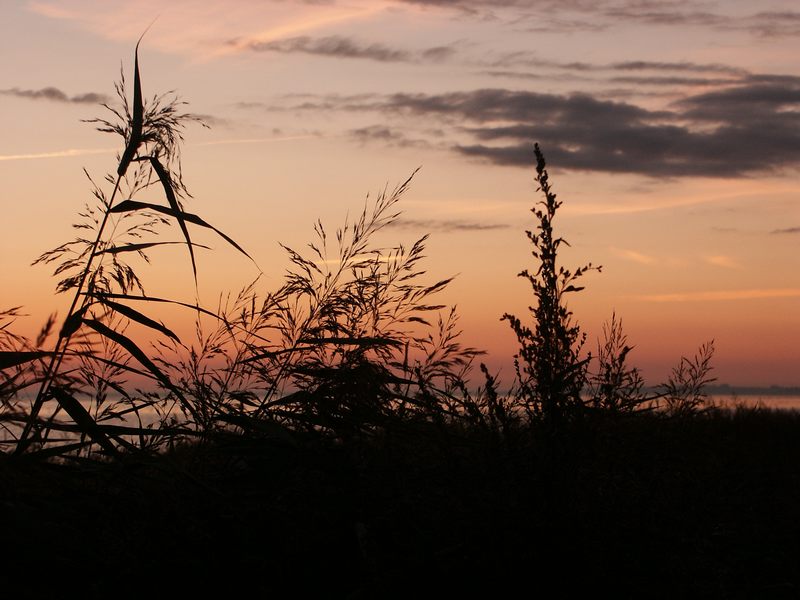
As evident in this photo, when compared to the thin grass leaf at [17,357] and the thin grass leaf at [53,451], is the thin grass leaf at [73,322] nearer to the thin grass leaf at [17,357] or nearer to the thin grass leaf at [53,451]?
the thin grass leaf at [17,357]

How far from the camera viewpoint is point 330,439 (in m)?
3.50

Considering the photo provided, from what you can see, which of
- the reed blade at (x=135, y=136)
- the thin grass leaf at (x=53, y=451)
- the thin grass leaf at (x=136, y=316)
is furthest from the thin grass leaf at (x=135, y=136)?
the thin grass leaf at (x=53, y=451)

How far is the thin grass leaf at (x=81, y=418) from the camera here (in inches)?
123

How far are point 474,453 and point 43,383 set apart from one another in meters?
1.61

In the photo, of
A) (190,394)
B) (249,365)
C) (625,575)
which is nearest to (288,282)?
(249,365)

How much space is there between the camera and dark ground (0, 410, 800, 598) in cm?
290

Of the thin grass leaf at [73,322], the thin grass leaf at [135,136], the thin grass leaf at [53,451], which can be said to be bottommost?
the thin grass leaf at [53,451]

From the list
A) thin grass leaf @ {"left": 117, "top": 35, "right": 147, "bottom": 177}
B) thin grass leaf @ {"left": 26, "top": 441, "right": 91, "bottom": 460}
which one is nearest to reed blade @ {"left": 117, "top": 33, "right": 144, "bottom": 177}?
thin grass leaf @ {"left": 117, "top": 35, "right": 147, "bottom": 177}

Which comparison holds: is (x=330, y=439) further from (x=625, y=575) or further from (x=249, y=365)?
(x=625, y=575)

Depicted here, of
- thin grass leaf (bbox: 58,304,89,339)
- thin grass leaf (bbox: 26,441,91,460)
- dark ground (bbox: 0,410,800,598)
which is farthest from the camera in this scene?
thin grass leaf (bbox: 58,304,89,339)

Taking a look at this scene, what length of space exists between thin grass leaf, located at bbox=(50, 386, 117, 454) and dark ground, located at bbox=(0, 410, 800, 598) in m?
0.10

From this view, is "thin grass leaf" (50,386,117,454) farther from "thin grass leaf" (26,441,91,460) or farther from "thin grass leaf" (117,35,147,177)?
"thin grass leaf" (117,35,147,177)

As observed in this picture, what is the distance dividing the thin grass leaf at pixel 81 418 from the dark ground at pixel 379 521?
0.34 feet

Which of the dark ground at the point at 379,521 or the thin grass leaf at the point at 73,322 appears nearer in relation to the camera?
the dark ground at the point at 379,521
